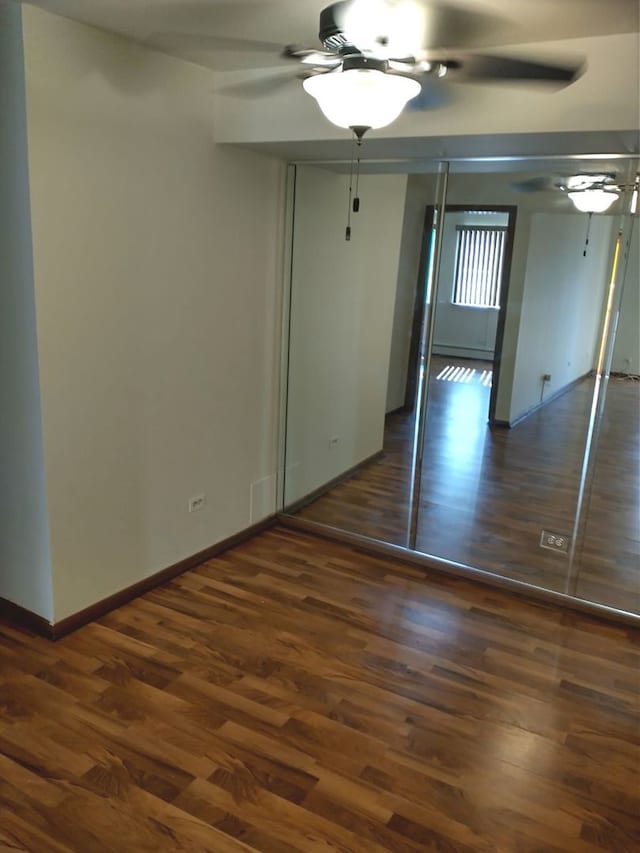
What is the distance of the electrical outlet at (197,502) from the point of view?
3.59 meters

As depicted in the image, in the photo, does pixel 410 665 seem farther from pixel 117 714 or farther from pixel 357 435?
pixel 357 435

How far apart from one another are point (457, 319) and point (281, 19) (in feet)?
6.05

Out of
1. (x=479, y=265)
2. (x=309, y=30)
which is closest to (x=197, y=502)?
(x=479, y=265)

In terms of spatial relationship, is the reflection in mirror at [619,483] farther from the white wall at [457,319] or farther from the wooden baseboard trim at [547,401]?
the white wall at [457,319]

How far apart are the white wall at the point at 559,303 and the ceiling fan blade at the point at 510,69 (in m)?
1.30

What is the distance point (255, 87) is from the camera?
9.84ft

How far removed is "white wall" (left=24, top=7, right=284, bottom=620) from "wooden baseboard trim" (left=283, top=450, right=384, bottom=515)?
540mm

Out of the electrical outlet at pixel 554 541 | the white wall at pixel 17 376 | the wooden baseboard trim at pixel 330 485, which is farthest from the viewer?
the wooden baseboard trim at pixel 330 485

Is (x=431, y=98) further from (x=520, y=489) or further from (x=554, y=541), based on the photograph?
(x=554, y=541)

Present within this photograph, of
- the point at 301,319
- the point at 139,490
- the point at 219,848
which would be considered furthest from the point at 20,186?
the point at 219,848

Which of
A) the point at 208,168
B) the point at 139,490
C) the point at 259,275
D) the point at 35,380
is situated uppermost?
the point at 208,168

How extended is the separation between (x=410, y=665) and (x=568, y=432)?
1.61 metres

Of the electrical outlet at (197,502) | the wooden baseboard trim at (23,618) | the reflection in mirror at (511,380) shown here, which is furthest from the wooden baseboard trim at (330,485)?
the wooden baseboard trim at (23,618)

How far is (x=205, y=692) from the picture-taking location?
2.67 m
